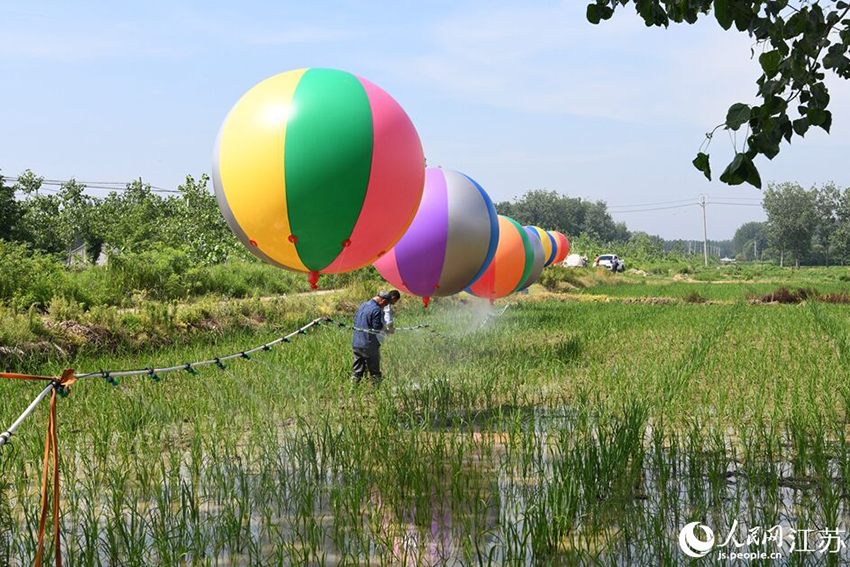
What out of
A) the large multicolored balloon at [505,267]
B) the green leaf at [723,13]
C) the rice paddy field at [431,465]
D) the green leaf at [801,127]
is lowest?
the rice paddy field at [431,465]

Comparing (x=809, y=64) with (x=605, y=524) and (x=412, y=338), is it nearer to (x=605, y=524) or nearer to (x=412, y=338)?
(x=605, y=524)

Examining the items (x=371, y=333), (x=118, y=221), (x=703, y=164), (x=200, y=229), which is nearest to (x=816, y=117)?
(x=703, y=164)

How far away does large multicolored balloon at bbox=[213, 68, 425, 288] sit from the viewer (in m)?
4.98

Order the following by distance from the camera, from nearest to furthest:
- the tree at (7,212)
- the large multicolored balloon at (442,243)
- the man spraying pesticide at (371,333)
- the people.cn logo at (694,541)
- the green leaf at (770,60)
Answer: the green leaf at (770,60) < the people.cn logo at (694,541) < the large multicolored balloon at (442,243) < the man spraying pesticide at (371,333) < the tree at (7,212)

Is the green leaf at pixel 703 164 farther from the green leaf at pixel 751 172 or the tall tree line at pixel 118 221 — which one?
the tall tree line at pixel 118 221

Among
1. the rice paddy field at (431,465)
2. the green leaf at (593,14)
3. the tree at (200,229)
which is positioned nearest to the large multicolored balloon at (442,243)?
the rice paddy field at (431,465)

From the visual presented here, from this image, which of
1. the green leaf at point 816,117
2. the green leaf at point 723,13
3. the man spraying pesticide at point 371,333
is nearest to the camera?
the green leaf at point 723,13

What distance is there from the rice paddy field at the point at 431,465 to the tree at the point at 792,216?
78.4 metres

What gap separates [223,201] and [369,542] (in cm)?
256

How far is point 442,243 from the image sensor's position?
7.77 metres

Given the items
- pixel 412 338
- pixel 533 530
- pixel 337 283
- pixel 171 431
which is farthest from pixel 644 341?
pixel 337 283

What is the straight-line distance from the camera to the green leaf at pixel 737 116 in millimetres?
3131

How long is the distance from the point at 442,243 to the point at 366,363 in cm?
159

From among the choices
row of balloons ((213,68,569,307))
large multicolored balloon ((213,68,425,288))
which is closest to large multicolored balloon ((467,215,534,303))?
row of balloons ((213,68,569,307))
